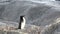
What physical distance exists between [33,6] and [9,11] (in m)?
1.40

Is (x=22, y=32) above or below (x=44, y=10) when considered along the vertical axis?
below

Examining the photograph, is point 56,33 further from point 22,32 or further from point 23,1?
point 23,1

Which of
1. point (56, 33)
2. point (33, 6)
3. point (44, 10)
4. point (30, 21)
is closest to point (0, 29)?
point (56, 33)

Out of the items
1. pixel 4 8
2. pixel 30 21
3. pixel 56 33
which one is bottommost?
pixel 56 33

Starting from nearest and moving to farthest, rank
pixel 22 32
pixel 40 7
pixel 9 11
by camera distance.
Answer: pixel 22 32, pixel 40 7, pixel 9 11

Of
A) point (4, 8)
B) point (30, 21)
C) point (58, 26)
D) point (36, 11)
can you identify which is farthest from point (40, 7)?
point (58, 26)

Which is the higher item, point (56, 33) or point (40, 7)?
point (40, 7)

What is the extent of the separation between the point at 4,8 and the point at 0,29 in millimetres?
4381

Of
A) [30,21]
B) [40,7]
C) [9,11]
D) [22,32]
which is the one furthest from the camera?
[9,11]

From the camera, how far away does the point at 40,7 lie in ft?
23.7

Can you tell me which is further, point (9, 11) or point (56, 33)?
point (9, 11)

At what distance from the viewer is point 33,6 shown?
7.61m

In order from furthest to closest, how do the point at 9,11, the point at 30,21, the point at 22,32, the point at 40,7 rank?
the point at 9,11, the point at 40,7, the point at 30,21, the point at 22,32

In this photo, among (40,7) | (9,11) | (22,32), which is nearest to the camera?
(22,32)
